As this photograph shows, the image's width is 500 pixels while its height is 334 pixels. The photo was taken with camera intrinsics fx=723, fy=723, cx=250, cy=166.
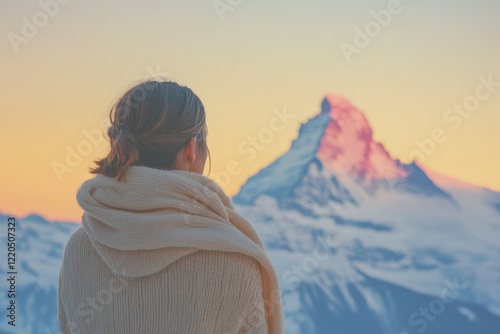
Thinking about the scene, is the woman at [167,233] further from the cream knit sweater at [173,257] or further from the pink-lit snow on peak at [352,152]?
the pink-lit snow on peak at [352,152]

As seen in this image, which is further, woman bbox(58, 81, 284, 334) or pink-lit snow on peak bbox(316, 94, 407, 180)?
pink-lit snow on peak bbox(316, 94, 407, 180)

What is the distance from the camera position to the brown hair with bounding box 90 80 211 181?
1.11 meters

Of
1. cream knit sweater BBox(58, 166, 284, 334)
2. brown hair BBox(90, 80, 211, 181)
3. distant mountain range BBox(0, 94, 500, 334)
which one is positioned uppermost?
brown hair BBox(90, 80, 211, 181)

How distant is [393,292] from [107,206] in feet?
13.6

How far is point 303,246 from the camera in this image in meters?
4.83

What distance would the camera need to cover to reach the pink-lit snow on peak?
15.4ft

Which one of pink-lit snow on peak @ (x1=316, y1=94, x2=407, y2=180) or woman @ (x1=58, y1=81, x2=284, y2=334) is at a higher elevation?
woman @ (x1=58, y1=81, x2=284, y2=334)

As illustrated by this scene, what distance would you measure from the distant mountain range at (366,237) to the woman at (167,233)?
3259 millimetres

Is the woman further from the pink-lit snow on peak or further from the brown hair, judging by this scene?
the pink-lit snow on peak

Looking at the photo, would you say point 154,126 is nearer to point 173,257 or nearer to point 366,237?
point 173,257

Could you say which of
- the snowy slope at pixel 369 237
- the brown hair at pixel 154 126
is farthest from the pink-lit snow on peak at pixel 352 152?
the brown hair at pixel 154 126

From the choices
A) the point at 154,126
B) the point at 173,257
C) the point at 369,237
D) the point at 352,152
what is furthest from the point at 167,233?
the point at 369,237

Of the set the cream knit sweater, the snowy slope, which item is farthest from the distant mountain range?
the cream knit sweater

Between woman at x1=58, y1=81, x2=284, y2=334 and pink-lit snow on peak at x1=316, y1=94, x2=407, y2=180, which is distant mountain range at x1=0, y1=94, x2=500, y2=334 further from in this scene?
woman at x1=58, y1=81, x2=284, y2=334
